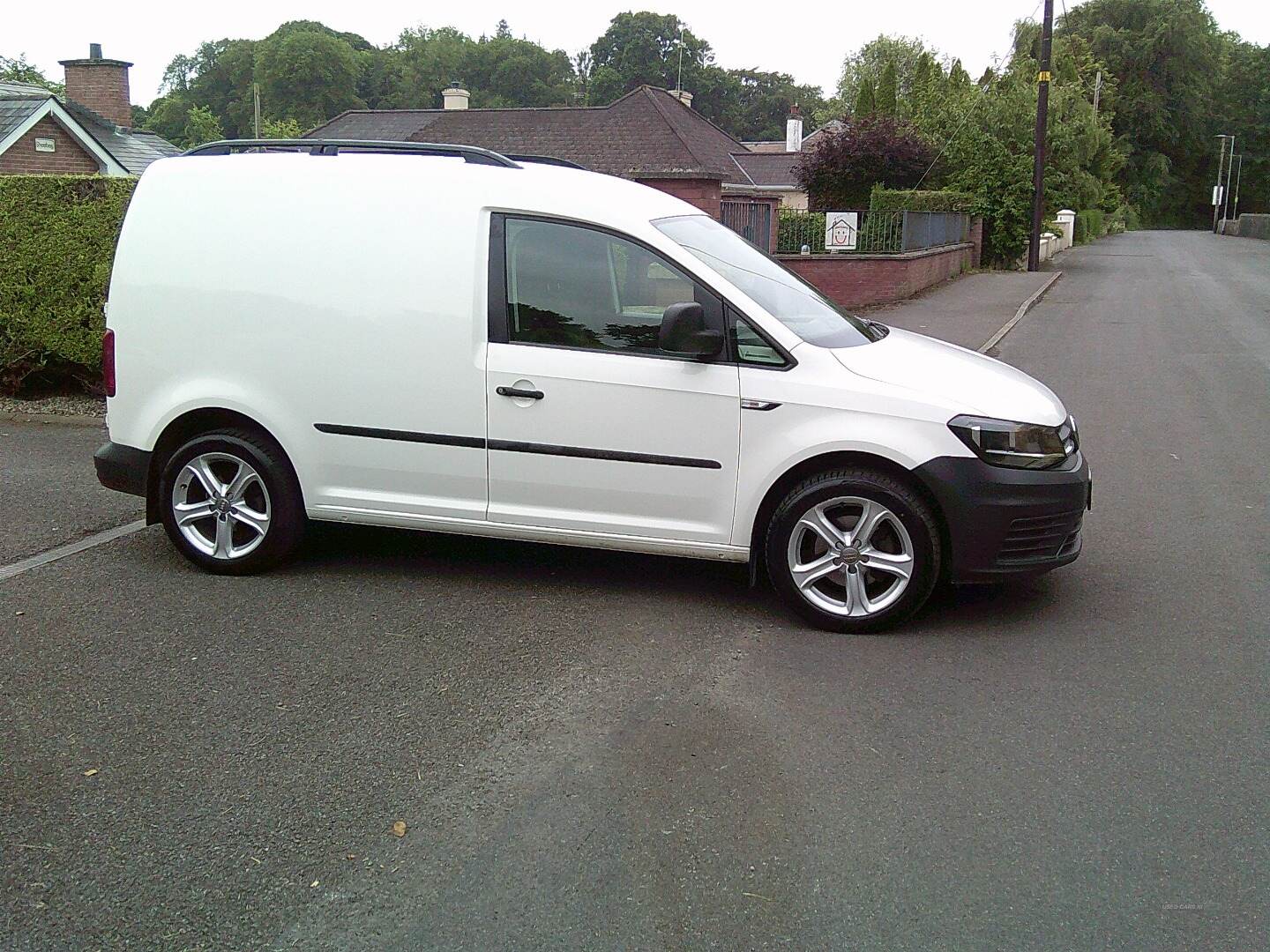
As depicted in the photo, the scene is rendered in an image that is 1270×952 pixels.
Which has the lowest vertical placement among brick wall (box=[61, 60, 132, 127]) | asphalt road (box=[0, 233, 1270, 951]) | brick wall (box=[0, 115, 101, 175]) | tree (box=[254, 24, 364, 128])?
asphalt road (box=[0, 233, 1270, 951])

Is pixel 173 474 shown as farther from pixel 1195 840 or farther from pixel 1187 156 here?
pixel 1187 156

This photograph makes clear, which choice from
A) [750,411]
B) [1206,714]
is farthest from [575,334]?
[1206,714]

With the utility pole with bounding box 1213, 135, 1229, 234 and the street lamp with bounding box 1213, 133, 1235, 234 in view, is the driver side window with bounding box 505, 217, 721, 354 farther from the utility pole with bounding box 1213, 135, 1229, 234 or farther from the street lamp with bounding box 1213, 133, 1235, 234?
the utility pole with bounding box 1213, 135, 1229, 234

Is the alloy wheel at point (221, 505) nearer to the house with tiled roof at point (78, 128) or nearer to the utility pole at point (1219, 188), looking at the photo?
the house with tiled roof at point (78, 128)

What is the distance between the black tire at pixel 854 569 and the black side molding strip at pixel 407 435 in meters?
1.46

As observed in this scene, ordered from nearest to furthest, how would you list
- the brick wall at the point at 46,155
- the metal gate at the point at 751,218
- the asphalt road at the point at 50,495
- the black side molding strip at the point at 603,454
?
the black side molding strip at the point at 603,454
the asphalt road at the point at 50,495
the metal gate at the point at 751,218
the brick wall at the point at 46,155

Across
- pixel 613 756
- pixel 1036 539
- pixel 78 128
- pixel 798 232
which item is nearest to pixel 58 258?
pixel 613 756

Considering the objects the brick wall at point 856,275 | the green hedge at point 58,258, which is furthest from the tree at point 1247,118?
the green hedge at point 58,258

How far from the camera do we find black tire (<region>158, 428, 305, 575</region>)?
6.30m

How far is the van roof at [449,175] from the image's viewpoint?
5.97 m

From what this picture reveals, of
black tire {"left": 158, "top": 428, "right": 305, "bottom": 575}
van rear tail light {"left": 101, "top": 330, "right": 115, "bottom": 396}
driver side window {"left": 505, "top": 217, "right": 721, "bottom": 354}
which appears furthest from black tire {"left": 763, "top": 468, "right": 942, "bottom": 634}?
van rear tail light {"left": 101, "top": 330, "right": 115, "bottom": 396}

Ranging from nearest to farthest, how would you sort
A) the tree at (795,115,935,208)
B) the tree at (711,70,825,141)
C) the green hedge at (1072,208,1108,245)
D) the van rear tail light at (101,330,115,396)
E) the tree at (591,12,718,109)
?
the van rear tail light at (101,330,115,396) < the tree at (795,115,935,208) < the green hedge at (1072,208,1108,245) < the tree at (591,12,718,109) < the tree at (711,70,825,141)

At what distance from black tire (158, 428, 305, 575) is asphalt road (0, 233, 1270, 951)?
0.13 meters

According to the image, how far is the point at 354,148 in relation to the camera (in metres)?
6.43
